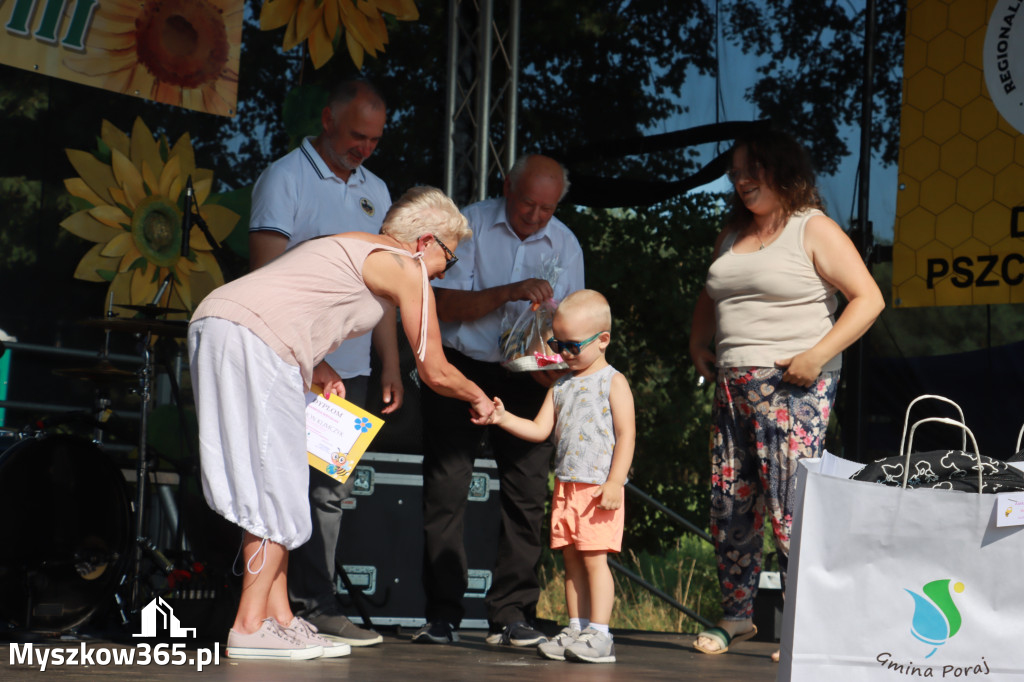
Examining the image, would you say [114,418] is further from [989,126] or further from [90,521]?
[989,126]

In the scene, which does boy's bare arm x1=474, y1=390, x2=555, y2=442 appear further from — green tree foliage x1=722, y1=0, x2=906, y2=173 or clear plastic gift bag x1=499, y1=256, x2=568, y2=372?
green tree foliage x1=722, y1=0, x2=906, y2=173

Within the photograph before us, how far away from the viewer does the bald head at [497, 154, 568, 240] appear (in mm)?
3279

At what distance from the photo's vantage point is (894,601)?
178 cm

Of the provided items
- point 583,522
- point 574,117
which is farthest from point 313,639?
point 574,117

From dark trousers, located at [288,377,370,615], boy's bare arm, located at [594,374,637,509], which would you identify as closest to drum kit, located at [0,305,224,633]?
dark trousers, located at [288,377,370,615]

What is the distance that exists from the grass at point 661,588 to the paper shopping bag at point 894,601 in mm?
6906

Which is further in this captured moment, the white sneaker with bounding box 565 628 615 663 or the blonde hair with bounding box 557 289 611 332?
the blonde hair with bounding box 557 289 611 332

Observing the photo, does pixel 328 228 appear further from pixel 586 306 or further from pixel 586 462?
pixel 586 462

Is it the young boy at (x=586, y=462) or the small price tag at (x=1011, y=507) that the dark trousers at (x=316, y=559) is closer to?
the young boy at (x=586, y=462)

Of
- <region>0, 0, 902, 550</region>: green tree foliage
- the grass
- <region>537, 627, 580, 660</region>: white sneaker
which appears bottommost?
the grass

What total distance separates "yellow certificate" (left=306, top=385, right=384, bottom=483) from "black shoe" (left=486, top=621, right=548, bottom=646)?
2.79 ft

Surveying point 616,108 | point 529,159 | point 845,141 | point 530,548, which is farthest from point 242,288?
point 616,108

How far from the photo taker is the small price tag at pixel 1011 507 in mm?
1720

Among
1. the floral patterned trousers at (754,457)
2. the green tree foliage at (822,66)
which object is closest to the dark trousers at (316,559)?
the floral patterned trousers at (754,457)
